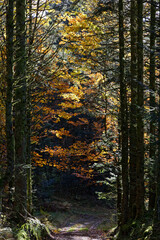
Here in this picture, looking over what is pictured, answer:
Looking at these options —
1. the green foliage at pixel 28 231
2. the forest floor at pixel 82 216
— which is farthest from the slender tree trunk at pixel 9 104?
the forest floor at pixel 82 216

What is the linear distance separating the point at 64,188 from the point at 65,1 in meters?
20.7

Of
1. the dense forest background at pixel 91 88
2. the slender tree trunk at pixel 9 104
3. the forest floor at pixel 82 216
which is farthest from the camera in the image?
the forest floor at pixel 82 216

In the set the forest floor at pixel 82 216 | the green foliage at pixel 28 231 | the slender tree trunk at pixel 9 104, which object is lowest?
the forest floor at pixel 82 216

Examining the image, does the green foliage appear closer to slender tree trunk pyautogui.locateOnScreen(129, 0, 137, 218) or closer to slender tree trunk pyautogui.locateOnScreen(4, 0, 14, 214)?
→ slender tree trunk pyautogui.locateOnScreen(4, 0, 14, 214)

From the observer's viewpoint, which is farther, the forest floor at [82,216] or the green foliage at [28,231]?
the forest floor at [82,216]

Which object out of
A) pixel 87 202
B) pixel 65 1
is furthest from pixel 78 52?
pixel 87 202

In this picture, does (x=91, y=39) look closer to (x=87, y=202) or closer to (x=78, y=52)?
(x=78, y=52)

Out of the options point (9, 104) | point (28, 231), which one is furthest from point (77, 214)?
point (9, 104)

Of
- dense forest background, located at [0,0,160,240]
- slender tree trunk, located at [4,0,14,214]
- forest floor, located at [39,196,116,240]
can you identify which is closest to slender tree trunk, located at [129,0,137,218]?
dense forest background, located at [0,0,160,240]

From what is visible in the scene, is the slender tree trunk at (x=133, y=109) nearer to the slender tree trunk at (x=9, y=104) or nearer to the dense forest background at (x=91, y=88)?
the dense forest background at (x=91, y=88)

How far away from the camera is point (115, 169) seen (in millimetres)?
10211

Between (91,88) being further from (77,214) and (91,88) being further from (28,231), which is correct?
(77,214)

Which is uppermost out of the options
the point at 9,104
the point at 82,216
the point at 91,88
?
the point at 91,88

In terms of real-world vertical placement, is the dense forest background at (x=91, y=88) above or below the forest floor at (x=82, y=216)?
above
